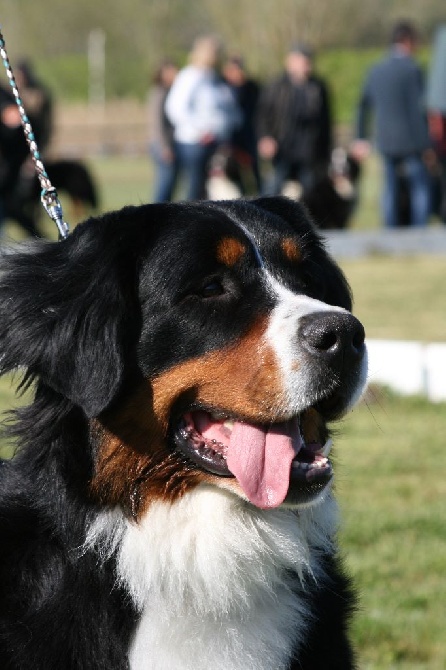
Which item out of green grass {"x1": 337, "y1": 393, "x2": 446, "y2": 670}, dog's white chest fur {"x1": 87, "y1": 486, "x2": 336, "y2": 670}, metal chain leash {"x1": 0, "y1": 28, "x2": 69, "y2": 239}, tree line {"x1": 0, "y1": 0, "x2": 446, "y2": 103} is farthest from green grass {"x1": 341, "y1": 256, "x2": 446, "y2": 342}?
tree line {"x1": 0, "y1": 0, "x2": 446, "y2": 103}

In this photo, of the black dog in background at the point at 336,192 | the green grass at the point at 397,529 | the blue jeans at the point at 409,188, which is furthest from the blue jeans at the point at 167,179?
the green grass at the point at 397,529

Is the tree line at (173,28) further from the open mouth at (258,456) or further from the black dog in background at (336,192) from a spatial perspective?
the open mouth at (258,456)

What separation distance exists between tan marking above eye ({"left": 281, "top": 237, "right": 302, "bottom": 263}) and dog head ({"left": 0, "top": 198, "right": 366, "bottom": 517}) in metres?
0.13

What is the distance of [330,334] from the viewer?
3125 mm

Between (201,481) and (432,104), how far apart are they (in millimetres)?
13826

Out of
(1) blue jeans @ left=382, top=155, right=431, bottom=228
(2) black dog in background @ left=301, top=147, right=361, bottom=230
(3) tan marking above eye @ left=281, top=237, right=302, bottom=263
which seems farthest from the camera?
(2) black dog in background @ left=301, top=147, right=361, bottom=230

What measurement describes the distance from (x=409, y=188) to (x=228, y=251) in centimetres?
1419

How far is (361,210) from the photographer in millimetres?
24125

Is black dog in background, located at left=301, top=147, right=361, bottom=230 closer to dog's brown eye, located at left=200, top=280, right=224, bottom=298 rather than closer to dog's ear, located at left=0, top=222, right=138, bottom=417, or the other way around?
dog's brown eye, located at left=200, top=280, right=224, bottom=298

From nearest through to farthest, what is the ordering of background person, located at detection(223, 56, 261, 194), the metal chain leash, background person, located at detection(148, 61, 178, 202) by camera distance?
the metal chain leash
background person, located at detection(148, 61, 178, 202)
background person, located at detection(223, 56, 261, 194)

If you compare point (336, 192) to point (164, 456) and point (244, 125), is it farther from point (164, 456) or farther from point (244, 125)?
point (164, 456)

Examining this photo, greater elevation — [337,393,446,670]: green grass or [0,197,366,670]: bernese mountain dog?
[0,197,366,670]: bernese mountain dog

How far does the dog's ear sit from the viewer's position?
315 cm

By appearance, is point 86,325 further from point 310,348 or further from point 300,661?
point 300,661
